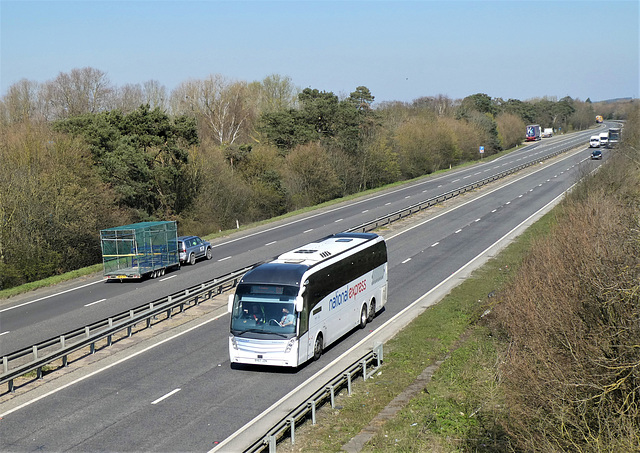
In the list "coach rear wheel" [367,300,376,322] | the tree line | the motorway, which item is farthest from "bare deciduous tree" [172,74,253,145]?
"coach rear wheel" [367,300,376,322]

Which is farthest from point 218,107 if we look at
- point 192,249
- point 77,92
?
point 192,249

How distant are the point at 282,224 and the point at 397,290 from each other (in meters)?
23.1

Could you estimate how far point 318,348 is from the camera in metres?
19.6

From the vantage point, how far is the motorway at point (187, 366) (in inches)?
554

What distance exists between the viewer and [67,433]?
1402 centimetres

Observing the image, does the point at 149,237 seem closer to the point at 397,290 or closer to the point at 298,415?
the point at 397,290

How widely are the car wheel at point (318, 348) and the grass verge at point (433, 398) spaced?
1.94 meters

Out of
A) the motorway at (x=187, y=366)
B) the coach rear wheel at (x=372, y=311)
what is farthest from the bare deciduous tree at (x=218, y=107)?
the coach rear wheel at (x=372, y=311)

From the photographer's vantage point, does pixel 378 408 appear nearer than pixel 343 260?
Yes

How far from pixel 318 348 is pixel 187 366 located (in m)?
3.82

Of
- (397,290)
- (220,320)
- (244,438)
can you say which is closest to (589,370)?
(244,438)

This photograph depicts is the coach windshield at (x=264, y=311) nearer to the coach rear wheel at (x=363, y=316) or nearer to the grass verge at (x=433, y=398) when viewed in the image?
the grass verge at (x=433, y=398)

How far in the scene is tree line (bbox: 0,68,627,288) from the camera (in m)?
40.2

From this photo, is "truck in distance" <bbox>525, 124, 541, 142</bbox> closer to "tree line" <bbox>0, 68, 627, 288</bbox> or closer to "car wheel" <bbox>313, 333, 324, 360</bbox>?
"tree line" <bbox>0, 68, 627, 288</bbox>
